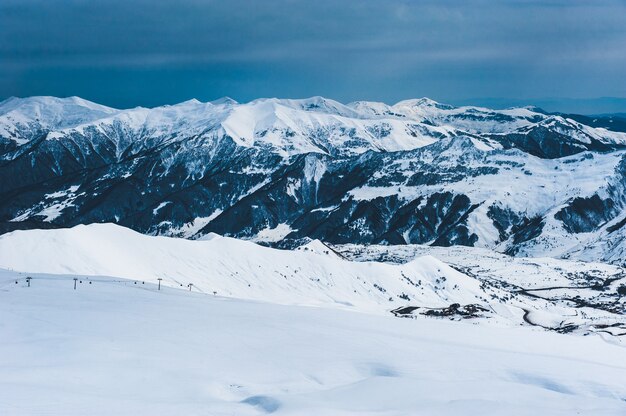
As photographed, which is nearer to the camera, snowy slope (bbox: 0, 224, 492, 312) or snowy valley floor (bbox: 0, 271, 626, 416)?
snowy valley floor (bbox: 0, 271, 626, 416)

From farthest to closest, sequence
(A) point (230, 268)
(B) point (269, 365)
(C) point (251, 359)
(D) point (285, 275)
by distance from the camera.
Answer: (D) point (285, 275), (A) point (230, 268), (C) point (251, 359), (B) point (269, 365)

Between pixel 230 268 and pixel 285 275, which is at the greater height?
pixel 230 268

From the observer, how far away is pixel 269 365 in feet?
130

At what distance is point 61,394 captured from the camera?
32000mm

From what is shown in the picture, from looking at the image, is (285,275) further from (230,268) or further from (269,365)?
(269,365)

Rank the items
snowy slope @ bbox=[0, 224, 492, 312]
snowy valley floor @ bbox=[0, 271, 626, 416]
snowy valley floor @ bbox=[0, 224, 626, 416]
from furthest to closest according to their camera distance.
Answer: snowy slope @ bbox=[0, 224, 492, 312] < snowy valley floor @ bbox=[0, 224, 626, 416] < snowy valley floor @ bbox=[0, 271, 626, 416]

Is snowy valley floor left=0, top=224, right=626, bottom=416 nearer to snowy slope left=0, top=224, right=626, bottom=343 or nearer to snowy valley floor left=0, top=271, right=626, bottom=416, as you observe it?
snowy valley floor left=0, top=271, right=626, bottom=416

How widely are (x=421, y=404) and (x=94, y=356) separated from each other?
17754 mm

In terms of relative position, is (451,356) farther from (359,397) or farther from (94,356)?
(94,356)

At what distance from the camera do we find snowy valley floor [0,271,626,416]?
106 ft

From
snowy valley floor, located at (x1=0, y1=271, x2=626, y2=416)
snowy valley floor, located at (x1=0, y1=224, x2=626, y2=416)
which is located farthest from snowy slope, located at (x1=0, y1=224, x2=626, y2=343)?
snowy valley floor, located at (x1=0, y1=271, x2=626, y2=416)

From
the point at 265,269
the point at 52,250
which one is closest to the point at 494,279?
the point at 265,269

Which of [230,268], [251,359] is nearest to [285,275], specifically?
[230,268]

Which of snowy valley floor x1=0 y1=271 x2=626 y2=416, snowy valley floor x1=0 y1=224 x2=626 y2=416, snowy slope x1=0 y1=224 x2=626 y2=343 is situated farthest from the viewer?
snowy slope x1=0 y1=224 x2=626 y2=343
